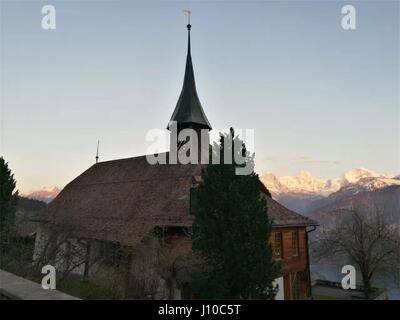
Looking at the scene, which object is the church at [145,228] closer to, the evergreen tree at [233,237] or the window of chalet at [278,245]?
the window of chalet at [278,245]

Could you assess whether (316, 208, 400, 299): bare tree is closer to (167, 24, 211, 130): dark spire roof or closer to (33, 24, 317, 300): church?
(33, 24, 317, 300): church

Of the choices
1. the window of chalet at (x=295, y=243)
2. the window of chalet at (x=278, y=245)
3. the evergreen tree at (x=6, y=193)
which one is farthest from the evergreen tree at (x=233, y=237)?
the evergreen tree at (x=6, y=193)

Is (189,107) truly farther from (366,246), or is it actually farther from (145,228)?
(366,246)


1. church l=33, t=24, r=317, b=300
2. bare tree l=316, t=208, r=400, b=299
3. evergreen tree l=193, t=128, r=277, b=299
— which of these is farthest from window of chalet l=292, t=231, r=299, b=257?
evergreen tree l=193, t=128, r=277, b=299

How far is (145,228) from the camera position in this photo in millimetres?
17578

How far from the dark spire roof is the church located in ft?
0.26

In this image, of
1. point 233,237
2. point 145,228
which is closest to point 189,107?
point 145,228

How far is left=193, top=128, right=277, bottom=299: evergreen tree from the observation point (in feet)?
38.2

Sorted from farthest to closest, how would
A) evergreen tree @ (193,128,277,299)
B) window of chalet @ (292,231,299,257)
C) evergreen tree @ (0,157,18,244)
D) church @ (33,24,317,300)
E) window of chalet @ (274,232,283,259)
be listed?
evergreen tree @ (0,157,18,244) < window of chalet @ (292,231,299,257) < window of chalet @ (274,232,283,259) < church @ (33,24,317,300) < evergreen tree @ (193,128,277,299)

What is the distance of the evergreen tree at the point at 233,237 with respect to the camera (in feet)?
38.2

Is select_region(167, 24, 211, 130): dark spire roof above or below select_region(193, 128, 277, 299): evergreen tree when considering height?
above

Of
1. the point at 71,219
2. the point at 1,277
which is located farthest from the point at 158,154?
the point at 1,277

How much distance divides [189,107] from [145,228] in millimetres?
11830
